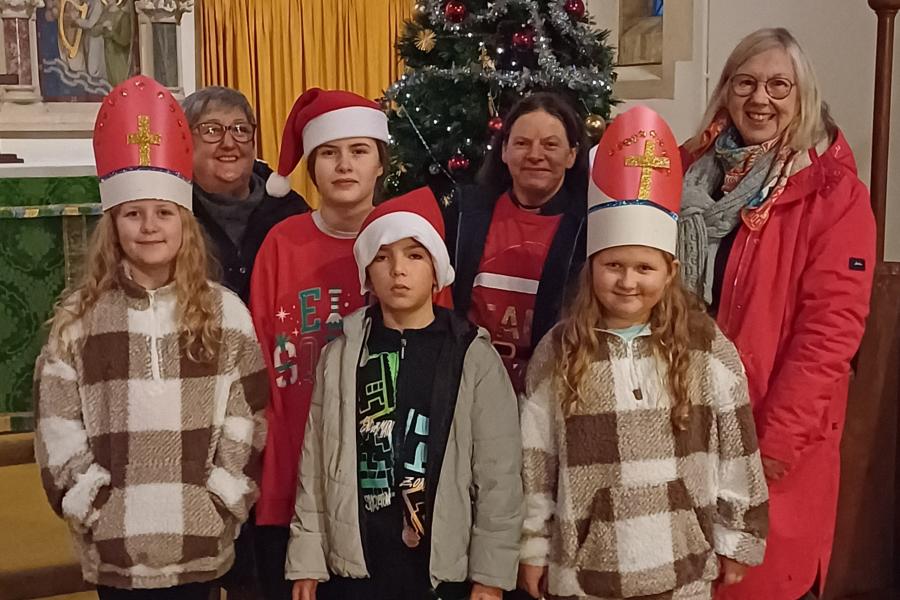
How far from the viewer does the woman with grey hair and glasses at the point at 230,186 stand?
7.68ft

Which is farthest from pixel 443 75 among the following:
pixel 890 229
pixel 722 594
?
pixel 890 229

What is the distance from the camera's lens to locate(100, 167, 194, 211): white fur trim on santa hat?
1867 millimetres

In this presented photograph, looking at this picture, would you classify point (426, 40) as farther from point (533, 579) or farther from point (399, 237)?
point (533, 579)

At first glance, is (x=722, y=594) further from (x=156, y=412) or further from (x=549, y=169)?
(x=156, y=412)

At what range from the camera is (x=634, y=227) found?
5.88 feet

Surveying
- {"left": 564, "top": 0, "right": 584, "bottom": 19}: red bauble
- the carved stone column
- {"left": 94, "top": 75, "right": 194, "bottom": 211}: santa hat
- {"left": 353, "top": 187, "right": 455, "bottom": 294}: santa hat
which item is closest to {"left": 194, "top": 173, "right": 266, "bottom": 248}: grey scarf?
{"left": 94, "top": 75, "right": 194, "bottom": 211}: santa hat

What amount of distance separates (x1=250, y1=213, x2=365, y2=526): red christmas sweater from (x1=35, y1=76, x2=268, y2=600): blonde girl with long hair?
8cm

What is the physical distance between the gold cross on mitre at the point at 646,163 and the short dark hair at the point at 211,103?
1.09m

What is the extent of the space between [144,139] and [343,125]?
0.43 m

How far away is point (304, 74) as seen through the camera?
221 inches

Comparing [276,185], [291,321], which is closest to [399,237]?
[291,321]

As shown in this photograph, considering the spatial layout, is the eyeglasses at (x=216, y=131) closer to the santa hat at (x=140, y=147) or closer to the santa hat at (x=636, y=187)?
the santa hat at (x=140, y=147)

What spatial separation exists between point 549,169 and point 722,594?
1.02 m

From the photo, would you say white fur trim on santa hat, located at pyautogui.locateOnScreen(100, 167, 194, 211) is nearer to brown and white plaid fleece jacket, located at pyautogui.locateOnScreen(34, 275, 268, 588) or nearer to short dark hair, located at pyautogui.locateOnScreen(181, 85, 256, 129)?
brown and white plaid fleece jacket, located at pyautogui.locateOnScreen(34, 275, 268, 588)
